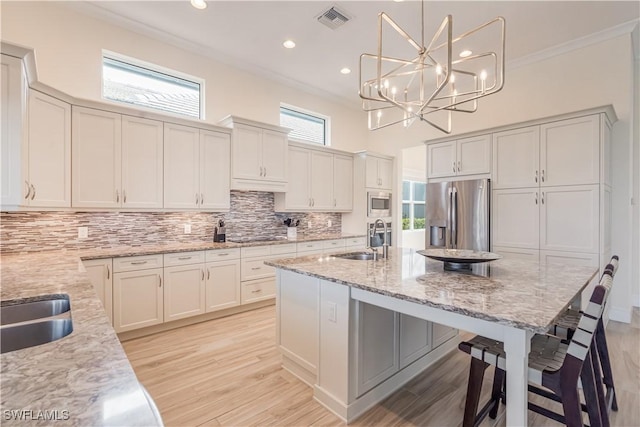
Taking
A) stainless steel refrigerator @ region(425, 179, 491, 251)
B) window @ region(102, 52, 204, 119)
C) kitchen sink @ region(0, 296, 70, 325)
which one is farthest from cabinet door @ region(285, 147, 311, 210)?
kitchen sink @ region(0, 296, 70, 325)

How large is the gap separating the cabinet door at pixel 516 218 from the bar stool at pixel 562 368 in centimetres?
216

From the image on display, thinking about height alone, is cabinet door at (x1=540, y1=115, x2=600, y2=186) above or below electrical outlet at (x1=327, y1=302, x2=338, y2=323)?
above

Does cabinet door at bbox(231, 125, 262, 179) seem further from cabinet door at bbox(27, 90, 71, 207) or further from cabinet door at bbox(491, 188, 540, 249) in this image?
cabinet door at bbox(491, 188, 540, 249)

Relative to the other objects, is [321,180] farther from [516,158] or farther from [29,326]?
[29,326]

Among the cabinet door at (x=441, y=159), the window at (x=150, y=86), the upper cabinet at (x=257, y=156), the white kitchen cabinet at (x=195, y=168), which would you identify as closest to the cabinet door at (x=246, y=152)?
the upper cabinet at (x=257, y=156)

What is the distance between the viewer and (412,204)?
730cm

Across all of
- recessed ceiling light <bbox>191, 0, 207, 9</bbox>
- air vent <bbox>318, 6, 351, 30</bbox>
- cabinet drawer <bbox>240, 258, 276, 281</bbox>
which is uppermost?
air vent <bbox>318, 6, 351, 30</bbox>

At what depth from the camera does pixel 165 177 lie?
138 inches

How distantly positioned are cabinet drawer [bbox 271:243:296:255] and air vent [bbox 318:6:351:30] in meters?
2.81

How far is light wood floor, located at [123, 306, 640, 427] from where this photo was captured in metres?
1.91

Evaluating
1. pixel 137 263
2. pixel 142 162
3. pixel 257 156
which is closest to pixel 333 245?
pixel 257 156

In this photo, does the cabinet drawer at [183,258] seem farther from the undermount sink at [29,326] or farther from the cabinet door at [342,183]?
the cabinet door at [342,183]

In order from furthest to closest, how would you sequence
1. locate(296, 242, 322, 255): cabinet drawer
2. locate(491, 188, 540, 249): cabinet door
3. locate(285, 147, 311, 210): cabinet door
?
locate(285, 147, 311, 210): cabinet door < locate(296, 242, 322, 255): cabinet drawer < locate(491, 188, 540, 249): cabinet door

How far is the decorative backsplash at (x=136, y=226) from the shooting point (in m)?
2.87
